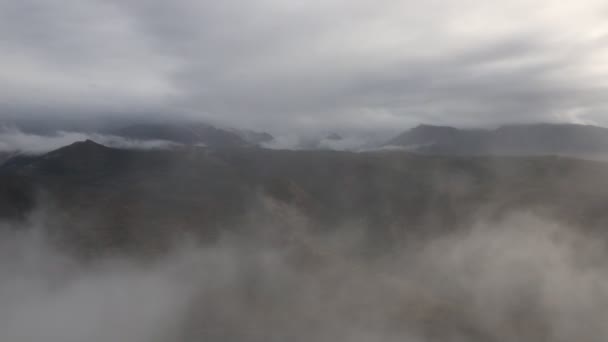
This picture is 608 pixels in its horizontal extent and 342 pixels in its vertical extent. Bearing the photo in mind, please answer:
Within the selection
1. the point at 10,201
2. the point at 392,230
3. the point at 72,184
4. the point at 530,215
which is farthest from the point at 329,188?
the point at 10,201

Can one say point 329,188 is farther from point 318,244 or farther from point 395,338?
point 395,338

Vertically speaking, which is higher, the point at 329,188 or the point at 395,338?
the point at 329,188

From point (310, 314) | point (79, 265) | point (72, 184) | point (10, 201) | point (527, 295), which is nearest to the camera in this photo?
point (310, 314)

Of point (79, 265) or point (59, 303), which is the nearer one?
point (59, 303)

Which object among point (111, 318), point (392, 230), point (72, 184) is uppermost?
point (72, 184)

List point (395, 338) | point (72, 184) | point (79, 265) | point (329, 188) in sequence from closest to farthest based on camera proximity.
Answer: point (395, 338)
point (79, 265)
point (72, 184)
point (329, 188)

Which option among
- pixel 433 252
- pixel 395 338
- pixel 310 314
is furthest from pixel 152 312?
pixel 433 252

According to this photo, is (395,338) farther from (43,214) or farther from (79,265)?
(43,214)
